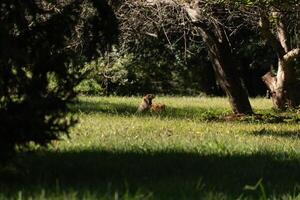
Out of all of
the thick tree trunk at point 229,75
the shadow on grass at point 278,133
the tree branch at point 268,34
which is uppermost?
the tree branch at point 268,34

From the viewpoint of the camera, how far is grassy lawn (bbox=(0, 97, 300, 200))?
228 inches

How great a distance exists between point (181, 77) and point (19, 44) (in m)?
29.5

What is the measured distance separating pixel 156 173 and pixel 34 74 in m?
1.71

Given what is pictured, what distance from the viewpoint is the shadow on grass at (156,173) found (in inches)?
232

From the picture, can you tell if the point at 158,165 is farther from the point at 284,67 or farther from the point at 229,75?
the point at 284,67

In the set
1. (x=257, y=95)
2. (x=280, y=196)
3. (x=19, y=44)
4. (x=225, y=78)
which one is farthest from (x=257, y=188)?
(x=257, y=95)

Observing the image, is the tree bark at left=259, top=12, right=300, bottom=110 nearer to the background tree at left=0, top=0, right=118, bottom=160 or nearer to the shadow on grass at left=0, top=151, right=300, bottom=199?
the shadow on grass at left=0, top=151, right=300, bottom=199

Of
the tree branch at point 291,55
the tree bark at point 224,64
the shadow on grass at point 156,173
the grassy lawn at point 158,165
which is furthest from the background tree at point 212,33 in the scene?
the shadow on grass at point 156,173

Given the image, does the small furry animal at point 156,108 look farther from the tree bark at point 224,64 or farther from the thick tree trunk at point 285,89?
the thick tree trunk at point 285,89

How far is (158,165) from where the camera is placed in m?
7.69

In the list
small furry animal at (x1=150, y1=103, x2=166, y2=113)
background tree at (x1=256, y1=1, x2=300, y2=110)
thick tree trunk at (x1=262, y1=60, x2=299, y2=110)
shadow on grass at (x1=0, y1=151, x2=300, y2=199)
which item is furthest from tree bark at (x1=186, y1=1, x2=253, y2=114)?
shadow on grass at (x1=0, y1=151, x2=300, y2=199)

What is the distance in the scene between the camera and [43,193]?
5.25 metres

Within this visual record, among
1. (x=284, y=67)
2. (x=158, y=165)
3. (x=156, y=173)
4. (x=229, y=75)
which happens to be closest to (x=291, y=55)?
(x=284, y=67)

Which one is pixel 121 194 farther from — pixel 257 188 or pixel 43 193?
pixel 257 188
